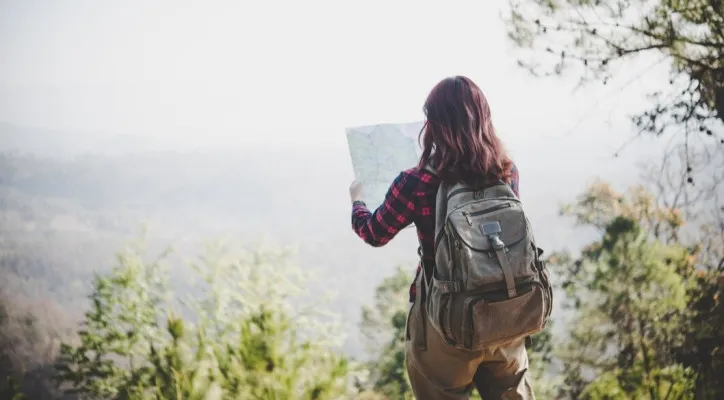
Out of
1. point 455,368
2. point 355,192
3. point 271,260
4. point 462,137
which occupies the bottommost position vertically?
point 455,368

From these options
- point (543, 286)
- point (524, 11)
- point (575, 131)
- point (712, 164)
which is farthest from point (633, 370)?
point (543, 286)

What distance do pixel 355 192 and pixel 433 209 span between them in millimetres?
347

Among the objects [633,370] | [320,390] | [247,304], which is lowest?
[633,370]

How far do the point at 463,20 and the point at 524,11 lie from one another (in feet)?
1.64

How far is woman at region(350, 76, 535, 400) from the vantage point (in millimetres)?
1211

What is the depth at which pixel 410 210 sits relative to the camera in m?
1.26

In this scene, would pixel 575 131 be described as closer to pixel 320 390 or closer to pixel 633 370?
pixel 633 370

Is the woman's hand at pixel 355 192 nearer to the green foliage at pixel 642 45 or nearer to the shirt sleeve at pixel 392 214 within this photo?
the shirt sleeve at pixel 392 214

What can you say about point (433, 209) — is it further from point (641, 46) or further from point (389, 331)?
point (389, 331)

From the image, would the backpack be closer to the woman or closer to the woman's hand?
the woman

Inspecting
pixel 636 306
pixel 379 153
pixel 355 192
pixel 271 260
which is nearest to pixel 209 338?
pixel 271 260

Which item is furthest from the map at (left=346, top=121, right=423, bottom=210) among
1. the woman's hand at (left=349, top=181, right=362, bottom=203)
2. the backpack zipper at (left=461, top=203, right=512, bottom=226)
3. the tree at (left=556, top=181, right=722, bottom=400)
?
the tree at (left=556, top=181, right=722, bottom=400)

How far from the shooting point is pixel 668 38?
2.54 m

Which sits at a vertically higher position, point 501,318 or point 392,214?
point 392,214
